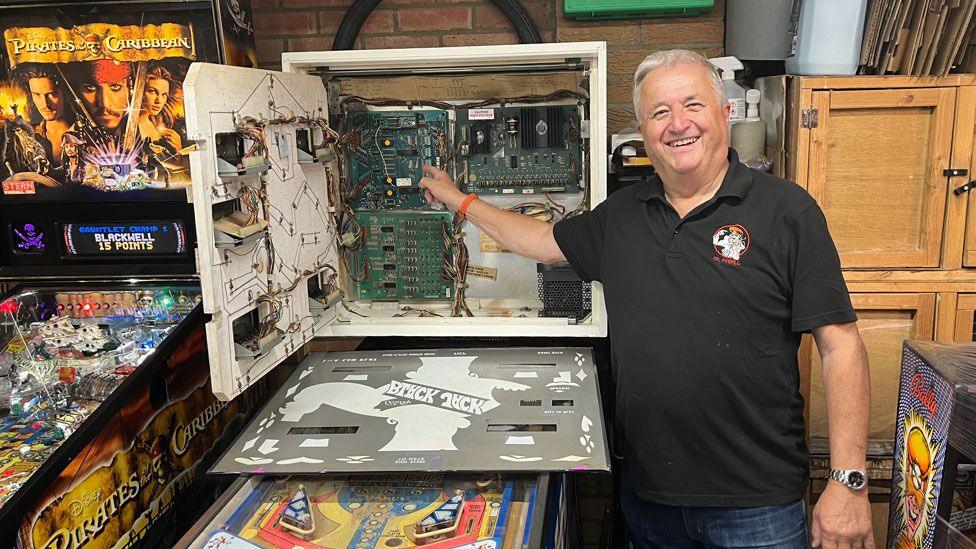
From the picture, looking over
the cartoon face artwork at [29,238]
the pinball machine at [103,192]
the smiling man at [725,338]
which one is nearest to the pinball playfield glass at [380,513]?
the smiling man at [725,338]

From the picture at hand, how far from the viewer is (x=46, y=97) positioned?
2.07 m

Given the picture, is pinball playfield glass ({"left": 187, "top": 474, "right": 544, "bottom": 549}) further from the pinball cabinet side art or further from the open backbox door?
the pinball cabinet side art

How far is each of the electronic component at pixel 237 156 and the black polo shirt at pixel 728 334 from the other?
2.83 feet

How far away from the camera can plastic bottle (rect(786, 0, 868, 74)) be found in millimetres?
2023

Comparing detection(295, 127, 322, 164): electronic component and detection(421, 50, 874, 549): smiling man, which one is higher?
detection(295, 127, 322, 164): electronic component

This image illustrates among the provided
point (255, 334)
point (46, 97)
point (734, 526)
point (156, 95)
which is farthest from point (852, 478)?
point (46, 97)

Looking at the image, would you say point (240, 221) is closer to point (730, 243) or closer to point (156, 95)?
point (156, 95)

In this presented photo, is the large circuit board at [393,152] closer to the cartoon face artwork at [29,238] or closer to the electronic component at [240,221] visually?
the electronic component at [240,221]

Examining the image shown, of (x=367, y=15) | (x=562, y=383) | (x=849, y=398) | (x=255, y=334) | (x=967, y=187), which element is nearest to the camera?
(x=849, y=398)

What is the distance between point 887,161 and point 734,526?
1.10m

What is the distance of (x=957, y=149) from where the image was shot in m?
2.01

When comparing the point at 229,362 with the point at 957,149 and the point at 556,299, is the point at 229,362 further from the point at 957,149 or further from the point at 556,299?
the point at 957,149

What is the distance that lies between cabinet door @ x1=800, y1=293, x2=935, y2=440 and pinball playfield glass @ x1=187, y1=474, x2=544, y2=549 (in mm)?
1070

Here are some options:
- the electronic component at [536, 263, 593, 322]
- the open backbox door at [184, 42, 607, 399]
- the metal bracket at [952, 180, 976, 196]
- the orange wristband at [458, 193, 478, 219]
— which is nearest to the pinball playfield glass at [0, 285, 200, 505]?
the open backbox door at [184, 42, 607, 399]
